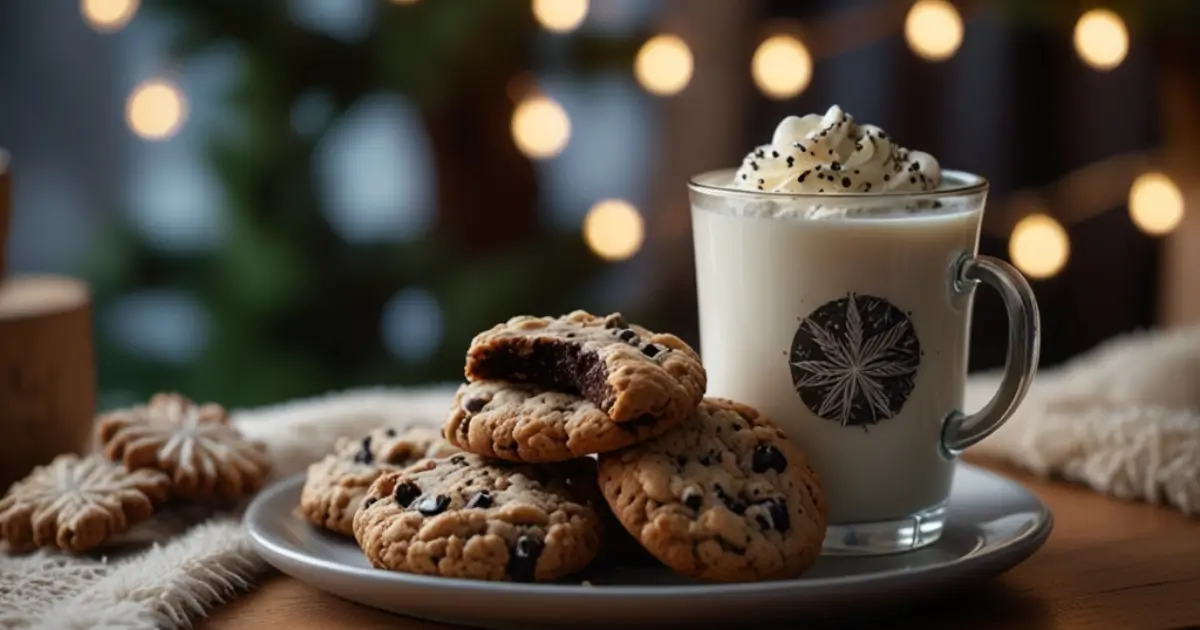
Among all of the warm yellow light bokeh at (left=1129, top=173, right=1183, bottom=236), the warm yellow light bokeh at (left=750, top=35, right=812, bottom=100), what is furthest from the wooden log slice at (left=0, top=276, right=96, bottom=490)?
the warm yellow light bokeh at (left=1129, top=173, right=1183, bottom=236)

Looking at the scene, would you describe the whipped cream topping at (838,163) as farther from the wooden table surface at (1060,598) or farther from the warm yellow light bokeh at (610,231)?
the warm yellow light bokeh at (610,231)

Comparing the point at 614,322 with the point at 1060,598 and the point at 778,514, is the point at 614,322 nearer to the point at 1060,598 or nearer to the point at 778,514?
the point at 778,514

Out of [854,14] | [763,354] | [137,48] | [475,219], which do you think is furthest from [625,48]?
[763,354]

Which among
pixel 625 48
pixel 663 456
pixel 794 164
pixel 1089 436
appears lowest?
pixel 1089 436

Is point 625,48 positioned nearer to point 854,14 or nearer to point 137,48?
point 854,14

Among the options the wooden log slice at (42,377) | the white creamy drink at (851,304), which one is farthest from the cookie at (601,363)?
the wooden log slice at (42,377)

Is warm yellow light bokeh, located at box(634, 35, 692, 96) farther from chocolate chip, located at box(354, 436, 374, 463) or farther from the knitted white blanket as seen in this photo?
chocolate chip, located at box(354, 436, 374, 463)

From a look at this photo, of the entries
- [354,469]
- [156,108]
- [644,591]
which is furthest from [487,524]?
[156,108]
